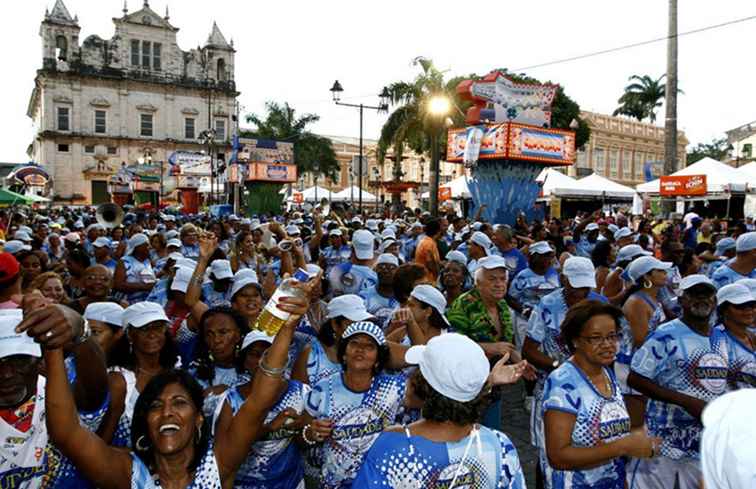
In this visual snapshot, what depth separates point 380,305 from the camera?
215 inches

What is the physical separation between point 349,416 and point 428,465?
812 millimetres

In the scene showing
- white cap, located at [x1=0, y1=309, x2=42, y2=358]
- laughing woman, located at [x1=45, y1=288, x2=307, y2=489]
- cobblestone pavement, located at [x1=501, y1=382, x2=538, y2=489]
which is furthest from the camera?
cobblestone pavement, located at [x1=501, y1=382, x2=538, y2=489]

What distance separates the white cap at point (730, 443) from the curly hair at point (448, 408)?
3.29ft

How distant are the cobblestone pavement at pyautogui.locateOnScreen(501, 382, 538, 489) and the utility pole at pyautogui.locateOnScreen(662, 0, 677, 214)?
45.9 feet

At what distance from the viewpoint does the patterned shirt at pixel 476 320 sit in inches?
183

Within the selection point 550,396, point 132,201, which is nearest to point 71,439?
point 550,396

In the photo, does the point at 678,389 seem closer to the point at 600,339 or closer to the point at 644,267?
the point at 600,339

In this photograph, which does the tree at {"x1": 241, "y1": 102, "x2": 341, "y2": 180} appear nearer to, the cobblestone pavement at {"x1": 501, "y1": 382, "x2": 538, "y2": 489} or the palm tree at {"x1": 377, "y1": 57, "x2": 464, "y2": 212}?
the palm tree at {"x1": 377, "y1": 57, "x2": 464, "y2": 212}

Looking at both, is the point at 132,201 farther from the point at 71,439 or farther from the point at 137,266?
the point at 71,439

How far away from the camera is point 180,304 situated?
5.03 meters

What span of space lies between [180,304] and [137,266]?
2.57 metres

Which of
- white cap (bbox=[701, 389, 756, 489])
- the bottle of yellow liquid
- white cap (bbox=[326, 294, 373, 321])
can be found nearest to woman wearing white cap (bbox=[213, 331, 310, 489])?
the bottle of yellow liquid

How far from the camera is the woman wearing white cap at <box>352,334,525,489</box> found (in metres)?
2.15

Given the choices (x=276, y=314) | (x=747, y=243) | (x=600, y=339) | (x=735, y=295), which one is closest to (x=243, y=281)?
(x=276, y=314)
